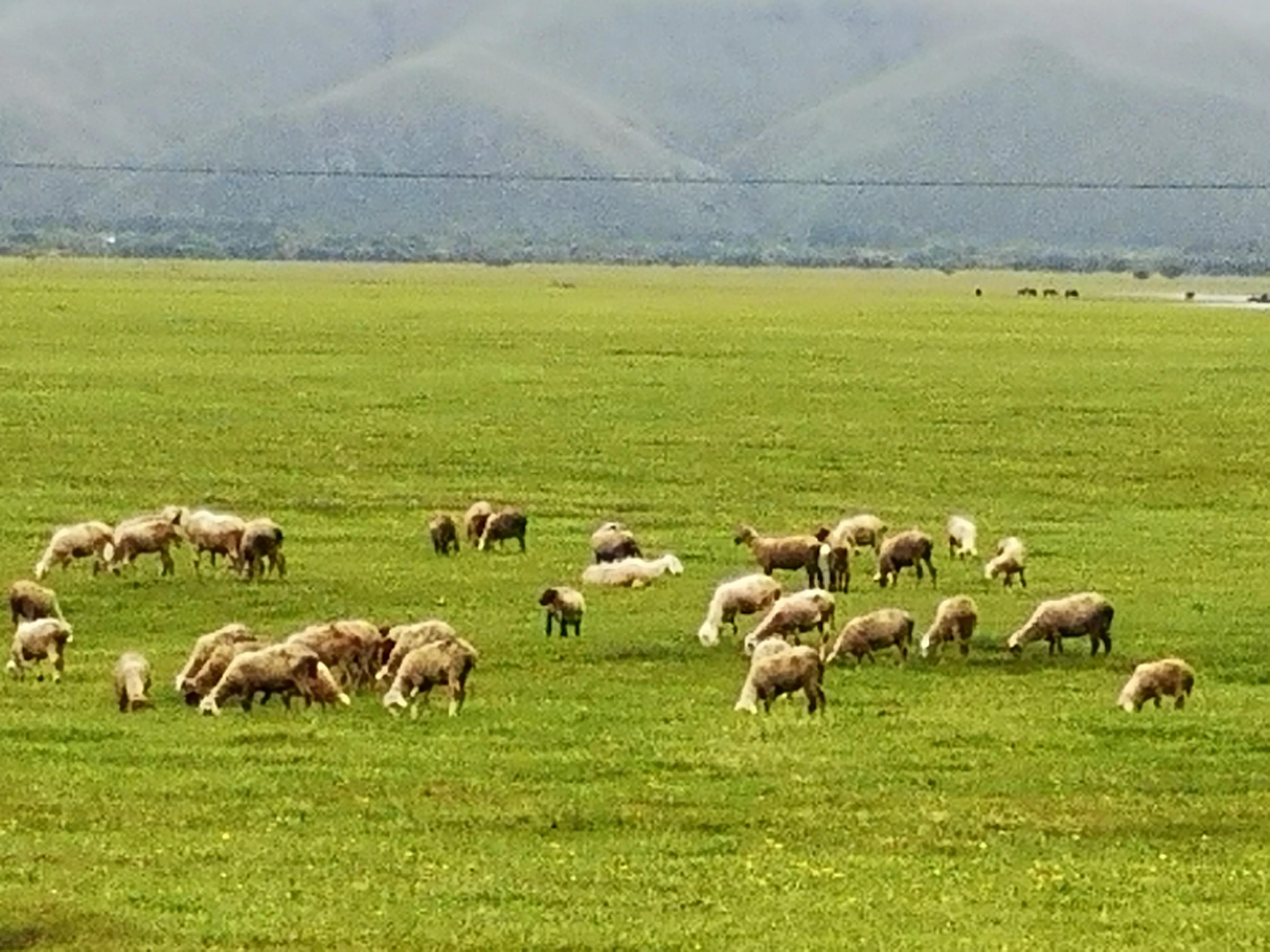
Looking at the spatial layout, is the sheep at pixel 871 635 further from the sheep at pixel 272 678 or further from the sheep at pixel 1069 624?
the sheep at pixel 272 678

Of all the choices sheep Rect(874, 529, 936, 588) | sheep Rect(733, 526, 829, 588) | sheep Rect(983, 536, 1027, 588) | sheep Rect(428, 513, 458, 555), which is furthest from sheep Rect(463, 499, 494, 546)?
sheep Rect(983, 536, 1027, 588)

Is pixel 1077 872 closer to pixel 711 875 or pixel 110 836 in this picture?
pixel 711 875

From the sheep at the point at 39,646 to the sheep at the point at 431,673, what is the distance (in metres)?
3.75

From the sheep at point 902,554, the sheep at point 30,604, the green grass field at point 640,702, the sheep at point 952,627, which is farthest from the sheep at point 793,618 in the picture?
the sheep at point 30,604

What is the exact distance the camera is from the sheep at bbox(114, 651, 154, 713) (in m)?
26.1

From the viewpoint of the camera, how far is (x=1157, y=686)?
2683cm

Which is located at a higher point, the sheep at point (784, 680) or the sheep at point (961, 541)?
the sheep at point (961, 541)

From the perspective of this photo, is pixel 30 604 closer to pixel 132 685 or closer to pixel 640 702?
pixel 132 685

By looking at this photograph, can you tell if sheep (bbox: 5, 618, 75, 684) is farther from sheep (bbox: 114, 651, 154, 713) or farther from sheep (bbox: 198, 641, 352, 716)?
sheep (bbox: 198, 641, 352, 716)

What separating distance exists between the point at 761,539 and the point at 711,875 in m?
15.6

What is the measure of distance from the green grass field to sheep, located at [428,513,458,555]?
0.83 m

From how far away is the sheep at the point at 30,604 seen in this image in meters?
30.4

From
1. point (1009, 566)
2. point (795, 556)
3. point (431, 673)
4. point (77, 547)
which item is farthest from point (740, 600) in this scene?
point (77, 547)

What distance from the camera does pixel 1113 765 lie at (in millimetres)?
23859
